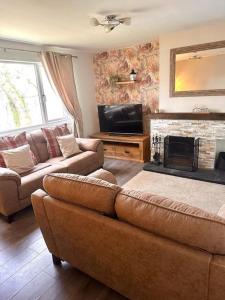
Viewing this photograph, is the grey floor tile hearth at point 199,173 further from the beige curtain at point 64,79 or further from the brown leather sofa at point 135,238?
the brown leather sofa at point 135,238

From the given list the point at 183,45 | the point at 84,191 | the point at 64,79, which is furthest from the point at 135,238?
the point at 64,79

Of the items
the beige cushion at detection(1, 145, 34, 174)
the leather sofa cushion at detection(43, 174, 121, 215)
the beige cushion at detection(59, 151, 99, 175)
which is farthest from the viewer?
the beige cushion at detection(59, 151, 99, 175)

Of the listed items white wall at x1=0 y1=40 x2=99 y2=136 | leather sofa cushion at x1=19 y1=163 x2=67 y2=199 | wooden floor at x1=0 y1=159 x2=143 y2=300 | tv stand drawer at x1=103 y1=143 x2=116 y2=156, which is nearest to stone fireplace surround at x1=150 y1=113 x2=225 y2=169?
tv stand drawer at x1=103 y1=143 x2=116 y2=156

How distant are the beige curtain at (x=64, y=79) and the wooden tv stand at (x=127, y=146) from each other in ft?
2.31

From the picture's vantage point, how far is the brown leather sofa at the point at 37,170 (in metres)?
2.55

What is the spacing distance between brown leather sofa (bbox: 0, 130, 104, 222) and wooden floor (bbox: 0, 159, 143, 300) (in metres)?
0.34

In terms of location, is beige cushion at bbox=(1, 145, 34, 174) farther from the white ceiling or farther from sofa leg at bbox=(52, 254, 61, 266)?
the white ceiling

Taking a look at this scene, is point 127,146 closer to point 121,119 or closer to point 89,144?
point 121,119

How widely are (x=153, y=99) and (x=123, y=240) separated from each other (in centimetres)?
380

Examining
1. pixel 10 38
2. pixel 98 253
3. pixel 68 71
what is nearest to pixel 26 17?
pixel 10 38

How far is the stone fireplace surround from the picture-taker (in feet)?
11.6

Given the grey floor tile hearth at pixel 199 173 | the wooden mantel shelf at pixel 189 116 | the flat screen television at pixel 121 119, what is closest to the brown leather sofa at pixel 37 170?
the flat screen television at pixel 121 119

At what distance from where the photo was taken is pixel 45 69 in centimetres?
397

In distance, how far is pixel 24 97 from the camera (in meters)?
3.94
